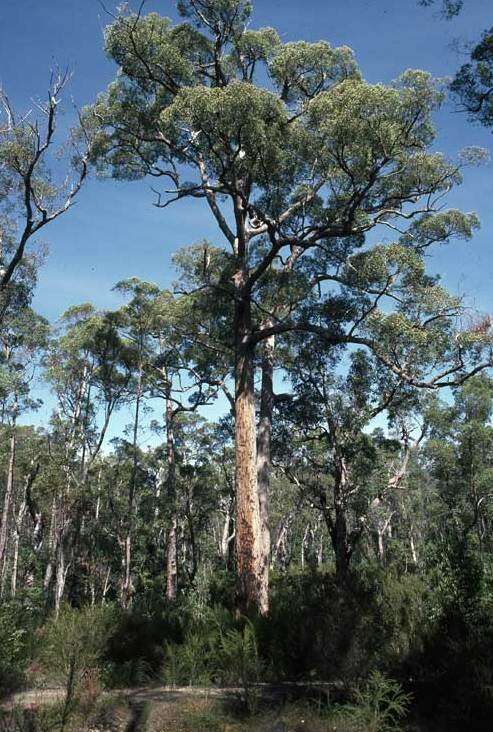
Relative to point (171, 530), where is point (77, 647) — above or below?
below

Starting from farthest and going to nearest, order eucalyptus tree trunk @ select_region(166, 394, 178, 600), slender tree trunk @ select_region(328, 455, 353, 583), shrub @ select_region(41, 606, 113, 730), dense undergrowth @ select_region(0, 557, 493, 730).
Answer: eucalyptus tree trunk @ select_region(166, 394, 178, 600), slender tree trunk @ select_region(328, 455, 353, 583), shrub @ select_region(41, 606, 113, 730), dense undergrowth @ select_region(0, 557, 493, 730)

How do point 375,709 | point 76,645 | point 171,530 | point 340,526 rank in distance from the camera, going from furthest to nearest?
point 171,530 < point 340,526 < point 76,645 < point 375,709

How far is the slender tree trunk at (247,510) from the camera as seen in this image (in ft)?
31.1

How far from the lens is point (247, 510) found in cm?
979

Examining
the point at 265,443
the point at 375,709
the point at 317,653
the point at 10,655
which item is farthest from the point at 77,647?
the point at 265,443

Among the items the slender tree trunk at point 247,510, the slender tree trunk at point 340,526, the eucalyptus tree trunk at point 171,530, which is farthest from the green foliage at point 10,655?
the eucalyptus tree trunk at point 171,530

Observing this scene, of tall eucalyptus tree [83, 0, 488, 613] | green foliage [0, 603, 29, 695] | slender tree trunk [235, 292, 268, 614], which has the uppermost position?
tall eucalyptus tree [83, 0, 488, 613]

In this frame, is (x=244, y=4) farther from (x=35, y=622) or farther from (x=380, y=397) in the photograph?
(x=35, y=622)

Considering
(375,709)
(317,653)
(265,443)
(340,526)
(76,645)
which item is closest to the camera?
(375,709)

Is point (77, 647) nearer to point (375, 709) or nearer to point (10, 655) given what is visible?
point (10, 655)

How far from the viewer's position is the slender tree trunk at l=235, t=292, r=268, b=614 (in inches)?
373

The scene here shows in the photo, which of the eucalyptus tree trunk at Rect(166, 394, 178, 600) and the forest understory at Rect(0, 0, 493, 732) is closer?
the forest understory at Rect(0, 0, 493, 732)

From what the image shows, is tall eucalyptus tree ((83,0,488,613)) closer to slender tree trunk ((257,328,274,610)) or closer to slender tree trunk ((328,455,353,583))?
slender tree trunk ((257,328,274,610))

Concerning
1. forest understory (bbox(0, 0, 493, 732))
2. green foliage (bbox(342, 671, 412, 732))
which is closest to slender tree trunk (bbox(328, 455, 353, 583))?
forest understory (bbox(0, 0, 493, 732))
